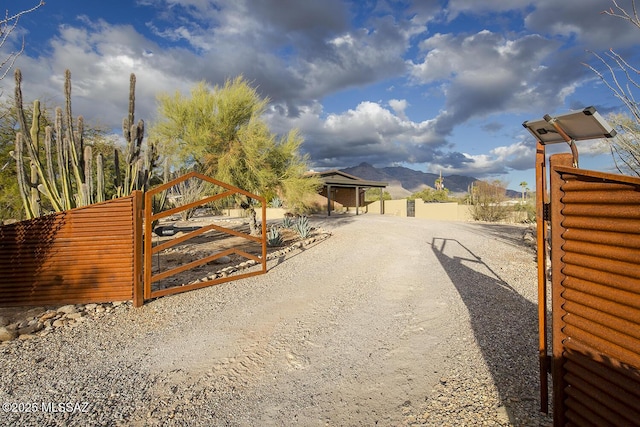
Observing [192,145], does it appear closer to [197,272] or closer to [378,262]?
[197,272]

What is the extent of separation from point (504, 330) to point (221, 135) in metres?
11.5

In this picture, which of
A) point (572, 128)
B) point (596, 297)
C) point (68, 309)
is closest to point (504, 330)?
point (596, 297)

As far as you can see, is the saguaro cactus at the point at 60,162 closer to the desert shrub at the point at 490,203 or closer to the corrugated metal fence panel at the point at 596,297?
the corrugated metal fence panel at the point at 596,297

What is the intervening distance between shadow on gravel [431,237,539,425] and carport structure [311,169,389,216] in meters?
14.3

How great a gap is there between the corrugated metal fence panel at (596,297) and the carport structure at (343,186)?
1817 centimetres

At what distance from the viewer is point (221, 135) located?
12.7 meters

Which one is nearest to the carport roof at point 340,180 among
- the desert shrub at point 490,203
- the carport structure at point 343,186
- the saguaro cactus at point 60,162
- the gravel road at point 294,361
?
the carport structure at point 343,186

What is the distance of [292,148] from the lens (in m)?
14.4

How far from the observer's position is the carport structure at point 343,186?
83.3 ft

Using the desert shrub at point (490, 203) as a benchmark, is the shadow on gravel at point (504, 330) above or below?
below

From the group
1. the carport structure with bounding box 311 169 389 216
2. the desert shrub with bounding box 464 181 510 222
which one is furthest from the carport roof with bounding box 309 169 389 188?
the desert shrub with bounding box 464 181 510 222

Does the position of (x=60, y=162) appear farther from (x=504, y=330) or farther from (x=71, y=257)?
(x=504, y=330)

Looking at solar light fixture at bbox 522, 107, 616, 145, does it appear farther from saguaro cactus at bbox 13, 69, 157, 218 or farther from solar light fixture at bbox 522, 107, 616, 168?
saguaro cactus at bbox 13, 69, 157, 218

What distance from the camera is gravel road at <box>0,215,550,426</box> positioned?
9.03 feet
